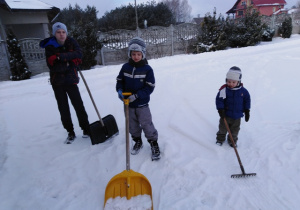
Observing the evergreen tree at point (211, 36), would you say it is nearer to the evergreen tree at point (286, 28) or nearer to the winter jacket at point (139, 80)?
the evergreen tree at point (286, 28)

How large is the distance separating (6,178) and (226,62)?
6586 millimetres

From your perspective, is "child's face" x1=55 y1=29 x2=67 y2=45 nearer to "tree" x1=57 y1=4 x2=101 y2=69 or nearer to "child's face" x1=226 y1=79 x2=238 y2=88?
"child's face" x1=226 y1=79 x2=238 y2=88

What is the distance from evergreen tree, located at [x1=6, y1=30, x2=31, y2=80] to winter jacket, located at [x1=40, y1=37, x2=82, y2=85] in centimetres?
661

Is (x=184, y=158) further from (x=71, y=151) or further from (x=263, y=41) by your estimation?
(x=263, y=41)

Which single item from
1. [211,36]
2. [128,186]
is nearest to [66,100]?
[128,186]

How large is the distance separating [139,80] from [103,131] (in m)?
1.11

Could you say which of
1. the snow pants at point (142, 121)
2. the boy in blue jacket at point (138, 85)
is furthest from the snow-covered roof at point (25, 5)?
the snow pants at point (142, 121)

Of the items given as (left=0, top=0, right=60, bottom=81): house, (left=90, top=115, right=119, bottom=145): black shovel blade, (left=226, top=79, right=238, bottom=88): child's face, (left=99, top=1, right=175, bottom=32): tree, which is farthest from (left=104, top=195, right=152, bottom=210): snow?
(left=99, top=1, right=175, bottom=32): tree

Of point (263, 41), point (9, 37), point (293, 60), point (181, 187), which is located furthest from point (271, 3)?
point (181, 187)

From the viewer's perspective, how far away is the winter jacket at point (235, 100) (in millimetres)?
2613

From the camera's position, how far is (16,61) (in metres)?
8.17

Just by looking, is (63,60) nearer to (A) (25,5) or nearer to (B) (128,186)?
(B) (128,186)

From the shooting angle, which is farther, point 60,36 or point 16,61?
point 16,61

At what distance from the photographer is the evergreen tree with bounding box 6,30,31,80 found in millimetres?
8023
